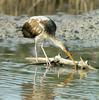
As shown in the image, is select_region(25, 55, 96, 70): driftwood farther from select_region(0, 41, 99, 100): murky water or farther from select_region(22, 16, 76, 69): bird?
select_region(22, 16, 76, 69): bird

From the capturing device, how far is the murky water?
905 centimetres

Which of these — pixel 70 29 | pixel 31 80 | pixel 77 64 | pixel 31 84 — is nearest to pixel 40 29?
pixel 77 64

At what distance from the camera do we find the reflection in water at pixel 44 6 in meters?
22.3

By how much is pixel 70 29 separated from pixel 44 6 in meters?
5.79

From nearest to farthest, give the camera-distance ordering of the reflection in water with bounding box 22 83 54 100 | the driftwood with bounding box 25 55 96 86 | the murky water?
the reflection in water with bounding box 22 83 54 100, the murky water, the driftwood with bounding box 25 55 96 86

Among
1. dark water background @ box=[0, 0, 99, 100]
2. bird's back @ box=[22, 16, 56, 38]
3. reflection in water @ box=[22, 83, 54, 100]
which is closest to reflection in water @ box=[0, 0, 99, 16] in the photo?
dark water background @ box=[0, 0, 99, 100]

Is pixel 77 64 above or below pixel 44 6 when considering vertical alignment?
below

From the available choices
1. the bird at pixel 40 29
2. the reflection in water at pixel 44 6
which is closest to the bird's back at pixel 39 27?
the bird at pixel 40 29

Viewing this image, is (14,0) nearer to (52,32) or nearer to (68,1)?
(68,1)

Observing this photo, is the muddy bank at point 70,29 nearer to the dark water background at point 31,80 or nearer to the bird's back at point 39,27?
the dark water background at point 31,80

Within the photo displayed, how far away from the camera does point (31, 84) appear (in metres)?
10.1

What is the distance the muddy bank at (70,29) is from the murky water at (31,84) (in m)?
2.91

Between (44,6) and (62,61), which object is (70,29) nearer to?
(44,6)

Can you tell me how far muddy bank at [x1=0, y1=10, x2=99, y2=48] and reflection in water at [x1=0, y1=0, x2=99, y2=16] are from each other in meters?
2.12
